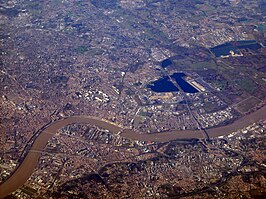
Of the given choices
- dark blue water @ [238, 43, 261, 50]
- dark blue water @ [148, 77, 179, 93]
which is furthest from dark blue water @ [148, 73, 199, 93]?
dark blue water @ [238, 43, 261, 50]

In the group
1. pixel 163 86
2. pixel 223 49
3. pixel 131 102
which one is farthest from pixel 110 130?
pixel 223 49

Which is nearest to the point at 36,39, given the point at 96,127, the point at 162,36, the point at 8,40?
the point at 8,40

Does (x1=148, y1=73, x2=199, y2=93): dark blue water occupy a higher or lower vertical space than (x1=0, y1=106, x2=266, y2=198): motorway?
lower

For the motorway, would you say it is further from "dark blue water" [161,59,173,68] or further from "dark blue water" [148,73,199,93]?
"dark blue water" [161,59,173,68]

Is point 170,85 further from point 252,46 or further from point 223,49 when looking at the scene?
point 252,46

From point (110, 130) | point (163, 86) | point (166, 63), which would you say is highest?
point (110, 130)

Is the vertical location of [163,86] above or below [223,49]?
above

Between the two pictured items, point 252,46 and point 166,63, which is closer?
point 166,63

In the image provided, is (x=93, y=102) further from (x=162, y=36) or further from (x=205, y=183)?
(x=162, y=36)
